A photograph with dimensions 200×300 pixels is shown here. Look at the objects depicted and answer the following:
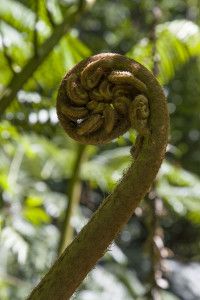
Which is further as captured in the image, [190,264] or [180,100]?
[180,100]

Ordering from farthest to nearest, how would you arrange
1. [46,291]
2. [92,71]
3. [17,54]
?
[17,54], [92,71], [46,291]

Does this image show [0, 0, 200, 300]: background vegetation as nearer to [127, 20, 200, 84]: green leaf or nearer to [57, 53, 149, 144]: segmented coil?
[127, 20, 200, 84]: green leaf

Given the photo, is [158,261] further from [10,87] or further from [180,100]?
[180,100]

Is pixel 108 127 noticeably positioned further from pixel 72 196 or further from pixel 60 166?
pixel 60 166

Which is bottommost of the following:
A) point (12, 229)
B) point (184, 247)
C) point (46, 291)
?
point (184, 247)

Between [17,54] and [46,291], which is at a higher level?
[46,291]

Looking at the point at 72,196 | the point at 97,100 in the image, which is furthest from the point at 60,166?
the point at 97,100


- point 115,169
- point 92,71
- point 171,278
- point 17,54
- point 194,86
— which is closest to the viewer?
point 92,71

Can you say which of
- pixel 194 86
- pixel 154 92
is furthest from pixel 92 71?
pixel 194 86
